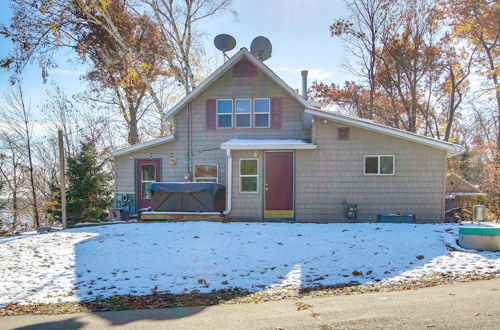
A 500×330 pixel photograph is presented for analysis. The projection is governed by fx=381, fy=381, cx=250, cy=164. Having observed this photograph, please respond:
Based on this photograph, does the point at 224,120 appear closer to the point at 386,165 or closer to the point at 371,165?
the point at 371,165

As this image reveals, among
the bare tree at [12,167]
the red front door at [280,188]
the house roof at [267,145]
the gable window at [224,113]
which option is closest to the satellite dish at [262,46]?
the gable window at [224,113]

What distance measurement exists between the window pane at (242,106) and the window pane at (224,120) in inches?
16.2

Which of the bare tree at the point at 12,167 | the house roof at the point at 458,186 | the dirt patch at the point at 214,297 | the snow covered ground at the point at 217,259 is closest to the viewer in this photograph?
the dirt patch at the point at 214,297

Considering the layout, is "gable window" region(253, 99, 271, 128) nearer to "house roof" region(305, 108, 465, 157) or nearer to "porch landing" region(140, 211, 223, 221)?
"house roof" region(305, 108, 465, 157)

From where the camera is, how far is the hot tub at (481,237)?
7.99m

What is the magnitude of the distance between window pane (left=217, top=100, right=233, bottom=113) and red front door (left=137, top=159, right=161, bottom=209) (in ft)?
11.4

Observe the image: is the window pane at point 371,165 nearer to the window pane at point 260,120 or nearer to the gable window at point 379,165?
the gable window at point 379,165

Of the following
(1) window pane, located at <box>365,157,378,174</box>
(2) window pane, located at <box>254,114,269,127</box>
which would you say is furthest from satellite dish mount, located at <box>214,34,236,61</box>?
(1) window pane, located at <box>365,157,378,174</box>

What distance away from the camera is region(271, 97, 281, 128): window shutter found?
1404 centimetres

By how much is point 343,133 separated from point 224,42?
696 cm

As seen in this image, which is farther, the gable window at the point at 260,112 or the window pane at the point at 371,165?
the gable window at the point at 260,112

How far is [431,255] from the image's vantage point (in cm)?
776

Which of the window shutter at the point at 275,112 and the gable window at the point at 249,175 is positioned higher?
the window shutter at the point at 275,112

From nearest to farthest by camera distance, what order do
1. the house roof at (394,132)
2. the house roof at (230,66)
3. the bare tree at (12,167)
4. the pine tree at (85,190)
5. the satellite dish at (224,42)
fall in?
the house roof at (394,132)
the house roof at (230,66)
the satellite dish at (224,42)
the pine tree at (85,190)
the bare tree at (12,167)
